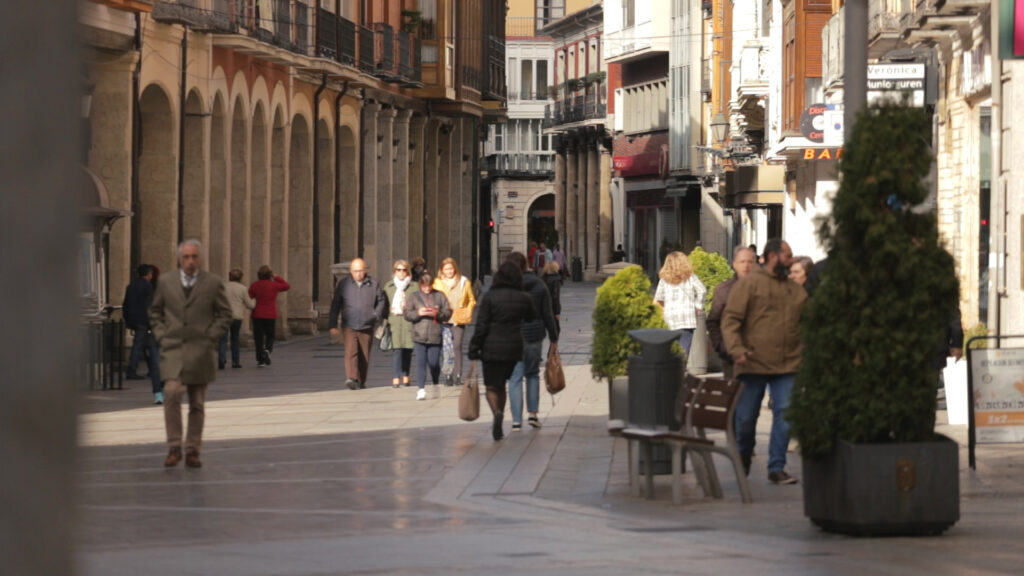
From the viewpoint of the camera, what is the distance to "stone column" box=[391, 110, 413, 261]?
51.8 meters

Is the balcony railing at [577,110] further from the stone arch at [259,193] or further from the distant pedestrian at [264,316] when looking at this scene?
the distant pedestrian at [264,316]

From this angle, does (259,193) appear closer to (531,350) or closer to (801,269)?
(531,350)

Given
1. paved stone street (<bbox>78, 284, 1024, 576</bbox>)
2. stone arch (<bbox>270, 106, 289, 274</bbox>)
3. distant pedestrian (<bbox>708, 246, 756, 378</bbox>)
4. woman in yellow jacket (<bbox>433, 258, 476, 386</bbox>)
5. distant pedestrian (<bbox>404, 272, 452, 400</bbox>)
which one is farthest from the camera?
stone arch (<bbox>270, 106, 289, 274</bbox>)

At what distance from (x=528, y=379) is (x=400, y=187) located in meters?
34.4

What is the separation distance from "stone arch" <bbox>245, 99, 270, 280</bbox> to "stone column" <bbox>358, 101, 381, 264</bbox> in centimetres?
884

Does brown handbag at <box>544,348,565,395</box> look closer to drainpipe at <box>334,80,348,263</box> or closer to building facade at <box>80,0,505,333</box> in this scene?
building facade at <box>80,0,505,333</box>

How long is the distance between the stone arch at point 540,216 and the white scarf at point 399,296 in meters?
90.8

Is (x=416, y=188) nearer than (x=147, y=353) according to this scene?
No

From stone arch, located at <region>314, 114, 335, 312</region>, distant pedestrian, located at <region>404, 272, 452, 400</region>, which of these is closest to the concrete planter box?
distant pedestrian, located at <region>404, 272, 452, 400</region>

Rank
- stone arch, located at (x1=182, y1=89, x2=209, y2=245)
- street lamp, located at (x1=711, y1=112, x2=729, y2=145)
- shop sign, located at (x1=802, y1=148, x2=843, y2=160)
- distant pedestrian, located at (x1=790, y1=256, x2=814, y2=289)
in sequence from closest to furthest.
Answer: distant pedestrian, located at (x1=790, y1=256, x2=814, y2=289), shop sign, located at (x1=802, y1=148, x2=843, y2=160), stone arch, located at (x1=182, y1=89, x2=209, y2=245), street lamp, located at (x1=711, y1=112, x2=729, y2=145)

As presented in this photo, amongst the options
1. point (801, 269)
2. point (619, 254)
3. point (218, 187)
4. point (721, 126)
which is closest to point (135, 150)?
point (218, 187)

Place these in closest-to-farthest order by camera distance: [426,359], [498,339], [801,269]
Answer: [801,269], [498,339], [426,359]

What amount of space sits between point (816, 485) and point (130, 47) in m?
20.2

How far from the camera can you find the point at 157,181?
31.2 metres
